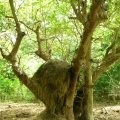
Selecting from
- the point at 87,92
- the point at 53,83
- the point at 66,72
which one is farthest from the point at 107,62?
the point at 53,83

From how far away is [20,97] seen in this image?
42.3ft

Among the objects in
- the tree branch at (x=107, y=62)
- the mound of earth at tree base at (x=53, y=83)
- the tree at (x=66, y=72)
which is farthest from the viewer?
the tree branch at (x=107, y=62)

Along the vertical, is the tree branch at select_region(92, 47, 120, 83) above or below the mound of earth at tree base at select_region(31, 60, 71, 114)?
above

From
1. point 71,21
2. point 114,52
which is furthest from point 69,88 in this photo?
point 71,21

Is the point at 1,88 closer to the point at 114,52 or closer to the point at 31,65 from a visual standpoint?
the point at 31,65

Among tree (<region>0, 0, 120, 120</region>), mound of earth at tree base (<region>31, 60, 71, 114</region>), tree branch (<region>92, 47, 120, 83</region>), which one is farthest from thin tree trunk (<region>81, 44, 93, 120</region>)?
mound of earth at tree base (<region>31, 60, 71, 114</region>)

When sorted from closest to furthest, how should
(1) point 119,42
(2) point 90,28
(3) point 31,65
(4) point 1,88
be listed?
(2) point 90,28, (1) point 119,42, (4) point 1,88, (3) point 31,65

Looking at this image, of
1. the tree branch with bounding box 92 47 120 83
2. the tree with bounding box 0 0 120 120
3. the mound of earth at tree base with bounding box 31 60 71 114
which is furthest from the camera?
the tree branch with bounding box 92 47 120 83

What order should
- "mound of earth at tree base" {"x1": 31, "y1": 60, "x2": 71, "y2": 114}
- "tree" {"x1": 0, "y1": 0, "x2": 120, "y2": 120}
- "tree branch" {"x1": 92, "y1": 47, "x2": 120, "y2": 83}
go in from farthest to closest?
"tree branch" {"x1": 92, "y1": 47, "x2": 120, "y2": 83}, "mound of earth at tree base" {"x1": 31, "y1": 60, "x2": 71, "y2": 114}, "tree" {"x1": 0, "y1": 0, "x2": 120, "y2": 120}

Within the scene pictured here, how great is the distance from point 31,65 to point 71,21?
6.81 metres

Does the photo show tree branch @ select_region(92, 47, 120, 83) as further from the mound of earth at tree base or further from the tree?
the mound of earth at tree base

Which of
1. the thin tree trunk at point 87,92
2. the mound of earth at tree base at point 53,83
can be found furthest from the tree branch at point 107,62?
the mound of earth at tree base at point 53,83

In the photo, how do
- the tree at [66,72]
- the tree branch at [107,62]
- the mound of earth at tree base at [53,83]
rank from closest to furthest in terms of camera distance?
the tree at [66,72] → the mound of earth at tree base at [53,83] → the tree branch at [107,62]

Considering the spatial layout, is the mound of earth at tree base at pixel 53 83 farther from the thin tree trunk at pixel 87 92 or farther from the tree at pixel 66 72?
the thin tree trunk at pixel 87 92
